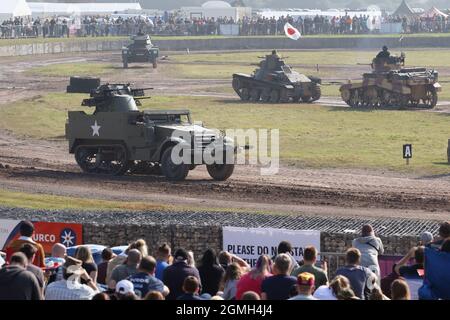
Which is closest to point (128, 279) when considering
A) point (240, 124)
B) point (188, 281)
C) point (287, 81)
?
point (188, 281)

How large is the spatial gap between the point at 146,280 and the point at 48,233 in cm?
652

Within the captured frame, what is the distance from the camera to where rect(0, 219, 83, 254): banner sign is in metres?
17.9

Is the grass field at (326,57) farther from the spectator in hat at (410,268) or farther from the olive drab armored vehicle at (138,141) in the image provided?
the spectator in hat at (410,268)

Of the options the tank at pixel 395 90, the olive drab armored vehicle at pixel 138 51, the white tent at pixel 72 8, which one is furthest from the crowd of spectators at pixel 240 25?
the tank at pixel 395 90

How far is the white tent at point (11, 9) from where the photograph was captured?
8906 cm

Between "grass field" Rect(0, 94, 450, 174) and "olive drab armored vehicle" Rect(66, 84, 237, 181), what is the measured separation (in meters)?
4.34

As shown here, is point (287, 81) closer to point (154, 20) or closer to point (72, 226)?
point (72, 226)

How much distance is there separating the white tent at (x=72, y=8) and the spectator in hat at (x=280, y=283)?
304ft

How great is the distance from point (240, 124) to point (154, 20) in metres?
60.1

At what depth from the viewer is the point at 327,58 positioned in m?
77.2

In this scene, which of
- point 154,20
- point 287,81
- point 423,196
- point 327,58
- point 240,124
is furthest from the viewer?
point 154,20
